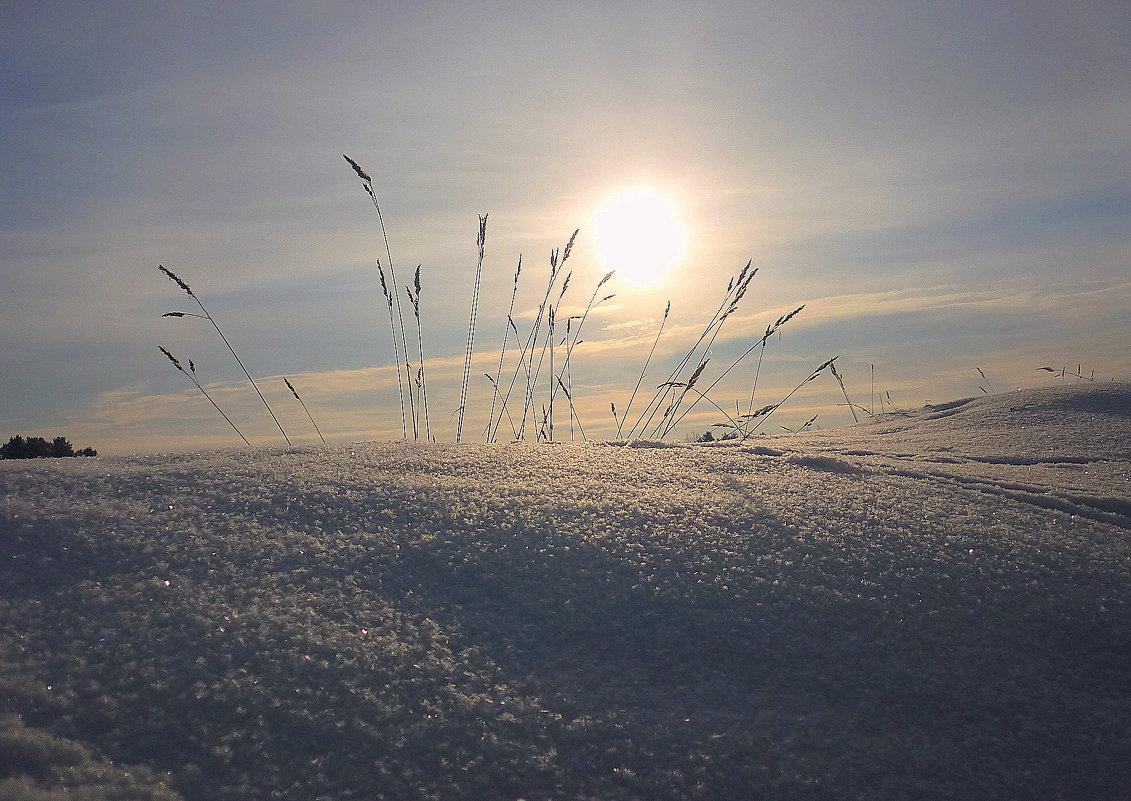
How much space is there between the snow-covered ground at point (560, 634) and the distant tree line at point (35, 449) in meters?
2.02

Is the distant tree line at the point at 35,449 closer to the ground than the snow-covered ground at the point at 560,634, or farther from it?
farther from it

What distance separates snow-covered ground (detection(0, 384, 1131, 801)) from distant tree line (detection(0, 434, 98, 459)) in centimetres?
202

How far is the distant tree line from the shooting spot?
4.07m

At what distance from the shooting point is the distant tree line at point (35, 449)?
4074 millimetres

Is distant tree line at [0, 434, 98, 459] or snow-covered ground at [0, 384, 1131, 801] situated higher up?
distant tree line at [0, 434, 98, 459]

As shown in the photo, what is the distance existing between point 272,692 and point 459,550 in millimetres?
596

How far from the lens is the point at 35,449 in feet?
13.7

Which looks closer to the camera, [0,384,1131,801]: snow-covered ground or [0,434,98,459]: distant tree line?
[0,384,1131,801]: snow-covered ground

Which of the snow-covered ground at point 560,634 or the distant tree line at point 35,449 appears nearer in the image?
the snow-covered ground at point 560,634

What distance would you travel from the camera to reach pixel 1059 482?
9.52 ft

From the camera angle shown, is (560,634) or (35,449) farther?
(35,449)

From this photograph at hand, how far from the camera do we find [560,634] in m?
1.68

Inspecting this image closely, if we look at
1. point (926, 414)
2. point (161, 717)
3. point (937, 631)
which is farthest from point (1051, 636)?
point (926, 414)

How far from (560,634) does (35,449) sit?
12.0 feet
